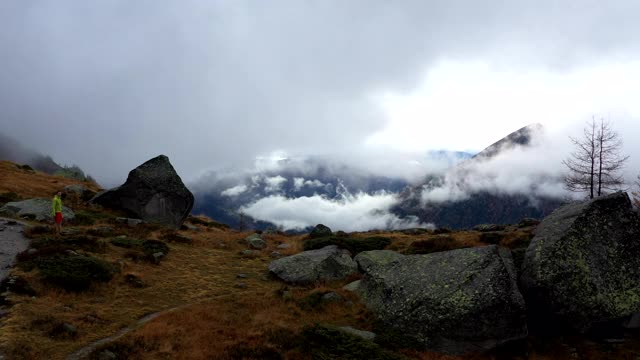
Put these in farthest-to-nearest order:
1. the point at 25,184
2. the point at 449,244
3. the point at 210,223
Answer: the point at 210,223
the point at 25,184
the point at 449,244

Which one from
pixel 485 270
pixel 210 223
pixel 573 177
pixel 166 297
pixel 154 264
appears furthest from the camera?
pixel 210 223

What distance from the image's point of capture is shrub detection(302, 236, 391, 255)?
35.9m

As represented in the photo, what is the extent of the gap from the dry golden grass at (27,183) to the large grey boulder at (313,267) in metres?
32.1

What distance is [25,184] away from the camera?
1932 inches

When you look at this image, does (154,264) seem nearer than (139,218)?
Yes

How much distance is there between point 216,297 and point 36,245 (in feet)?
38.7

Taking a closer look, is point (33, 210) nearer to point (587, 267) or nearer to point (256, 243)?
point (256, 243)

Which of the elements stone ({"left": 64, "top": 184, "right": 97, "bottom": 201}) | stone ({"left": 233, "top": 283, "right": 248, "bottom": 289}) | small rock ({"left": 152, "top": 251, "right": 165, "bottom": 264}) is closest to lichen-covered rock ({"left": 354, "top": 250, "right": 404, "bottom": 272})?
stone ({"left": 233, "top": 283, "right": 248, "bottom": 289})

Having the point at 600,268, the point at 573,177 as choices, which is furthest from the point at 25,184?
the point at 573,177

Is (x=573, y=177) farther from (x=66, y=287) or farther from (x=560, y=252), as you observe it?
(x=66, y=287)

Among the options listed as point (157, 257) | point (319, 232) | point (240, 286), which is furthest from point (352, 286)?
point (319, 232)

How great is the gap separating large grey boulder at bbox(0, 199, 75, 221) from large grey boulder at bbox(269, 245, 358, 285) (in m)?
20.1

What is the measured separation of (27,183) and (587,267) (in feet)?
185

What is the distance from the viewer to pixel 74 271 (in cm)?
2184
